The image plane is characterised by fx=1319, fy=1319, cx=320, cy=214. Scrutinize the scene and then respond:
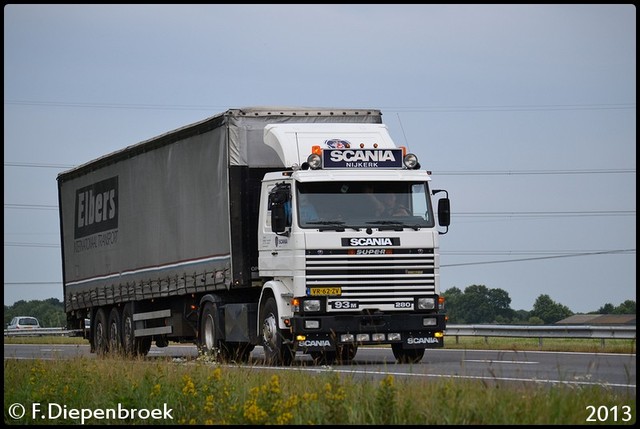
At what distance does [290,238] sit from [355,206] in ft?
3.94

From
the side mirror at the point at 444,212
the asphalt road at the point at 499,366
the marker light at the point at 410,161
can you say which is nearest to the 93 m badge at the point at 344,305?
the asphalt road at the point at 499,366

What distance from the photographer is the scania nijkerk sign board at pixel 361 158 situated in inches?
867

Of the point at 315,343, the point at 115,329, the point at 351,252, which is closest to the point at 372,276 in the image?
the point at 351,252

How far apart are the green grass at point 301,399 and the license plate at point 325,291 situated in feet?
13.9

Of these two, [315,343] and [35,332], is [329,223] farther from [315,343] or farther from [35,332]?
[35,332]

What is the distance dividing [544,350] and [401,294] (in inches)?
274

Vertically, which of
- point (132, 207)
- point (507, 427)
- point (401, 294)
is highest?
point (132, 207)

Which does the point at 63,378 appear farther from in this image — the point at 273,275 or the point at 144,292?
the point at 144,292

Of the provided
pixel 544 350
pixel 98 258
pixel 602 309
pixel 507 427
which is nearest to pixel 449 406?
pixel 507 427

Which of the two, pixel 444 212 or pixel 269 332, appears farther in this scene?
pixel 269 332

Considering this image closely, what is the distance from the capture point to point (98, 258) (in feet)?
101

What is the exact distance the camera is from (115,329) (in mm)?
29953

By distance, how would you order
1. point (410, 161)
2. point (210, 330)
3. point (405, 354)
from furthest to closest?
point (210, 330) → point (405, 354) → point (410, 161)

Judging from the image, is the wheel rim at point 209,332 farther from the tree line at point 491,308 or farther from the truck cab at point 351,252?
the tree line at point 491,308
